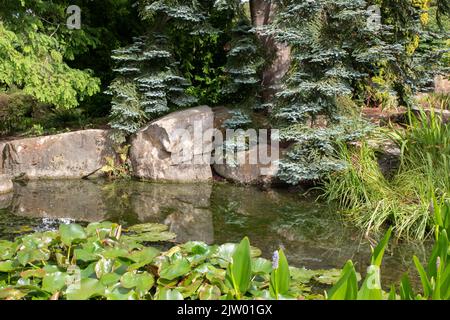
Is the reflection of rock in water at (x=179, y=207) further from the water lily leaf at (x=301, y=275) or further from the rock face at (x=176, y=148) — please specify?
the water lily leaf at (x=301, y=275)

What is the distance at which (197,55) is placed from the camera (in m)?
8.59

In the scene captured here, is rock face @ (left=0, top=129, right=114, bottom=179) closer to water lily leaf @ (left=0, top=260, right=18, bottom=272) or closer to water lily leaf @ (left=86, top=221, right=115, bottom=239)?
water lily leaf @ (left=86, top=221, right=115, bottom=239)

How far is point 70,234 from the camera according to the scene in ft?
8.96

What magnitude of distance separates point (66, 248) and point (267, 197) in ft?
10.4

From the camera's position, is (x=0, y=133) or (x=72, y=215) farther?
(x=0, y=133)

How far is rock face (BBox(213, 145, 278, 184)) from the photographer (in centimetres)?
611

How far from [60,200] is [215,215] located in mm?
1916

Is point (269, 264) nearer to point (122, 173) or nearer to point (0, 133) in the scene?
point (122, 173)

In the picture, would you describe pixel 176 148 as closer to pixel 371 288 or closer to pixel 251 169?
pixel 251 169

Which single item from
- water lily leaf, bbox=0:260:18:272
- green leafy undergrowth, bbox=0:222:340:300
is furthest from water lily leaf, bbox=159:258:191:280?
water lily leaf, bbox=0:260:18:272

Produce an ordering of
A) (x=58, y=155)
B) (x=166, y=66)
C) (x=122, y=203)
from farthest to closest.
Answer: (x=166, y=66) < (x=58, y=155) < (x=122, y=203)

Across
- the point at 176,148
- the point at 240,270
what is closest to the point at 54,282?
the point at 240,270

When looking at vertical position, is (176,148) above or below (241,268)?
above
